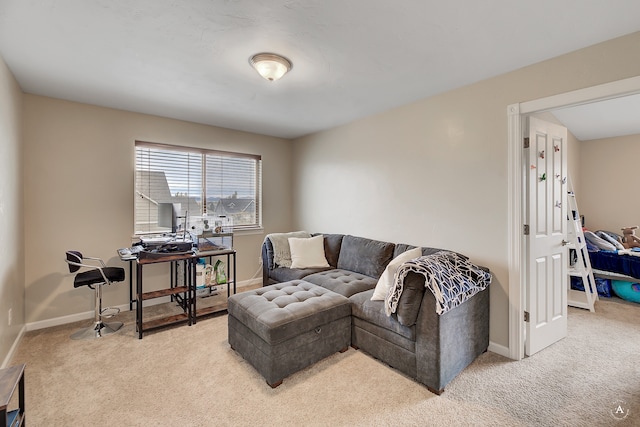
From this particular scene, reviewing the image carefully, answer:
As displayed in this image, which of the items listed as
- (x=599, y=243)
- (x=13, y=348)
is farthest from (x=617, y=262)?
(x=13, y=348)

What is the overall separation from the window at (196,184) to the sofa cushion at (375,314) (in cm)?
247

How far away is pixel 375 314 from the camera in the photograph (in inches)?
93.8

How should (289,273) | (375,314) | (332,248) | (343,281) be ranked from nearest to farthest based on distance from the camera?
(375,314) < (343,281) < (289,273) < (332,248)

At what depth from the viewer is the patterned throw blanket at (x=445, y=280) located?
2006mm

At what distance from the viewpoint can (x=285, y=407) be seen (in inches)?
73.5

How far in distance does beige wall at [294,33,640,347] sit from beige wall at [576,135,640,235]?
4306mm

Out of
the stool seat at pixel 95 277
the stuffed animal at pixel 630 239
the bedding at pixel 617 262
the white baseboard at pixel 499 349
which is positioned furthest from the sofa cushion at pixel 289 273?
the stuffed animal at pixel 630 239

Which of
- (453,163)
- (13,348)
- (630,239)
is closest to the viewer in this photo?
(13,348)

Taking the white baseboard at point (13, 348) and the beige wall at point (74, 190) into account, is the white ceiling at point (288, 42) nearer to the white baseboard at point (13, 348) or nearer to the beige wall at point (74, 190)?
the beige wall at point (74, 190)

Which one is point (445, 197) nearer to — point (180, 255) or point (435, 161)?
point (435, 161)

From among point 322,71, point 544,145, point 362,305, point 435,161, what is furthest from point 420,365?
point 322,71

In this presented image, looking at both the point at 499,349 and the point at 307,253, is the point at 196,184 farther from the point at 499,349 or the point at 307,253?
the point at 499,349

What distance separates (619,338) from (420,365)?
2.32 meters

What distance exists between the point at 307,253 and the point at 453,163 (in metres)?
2.08
